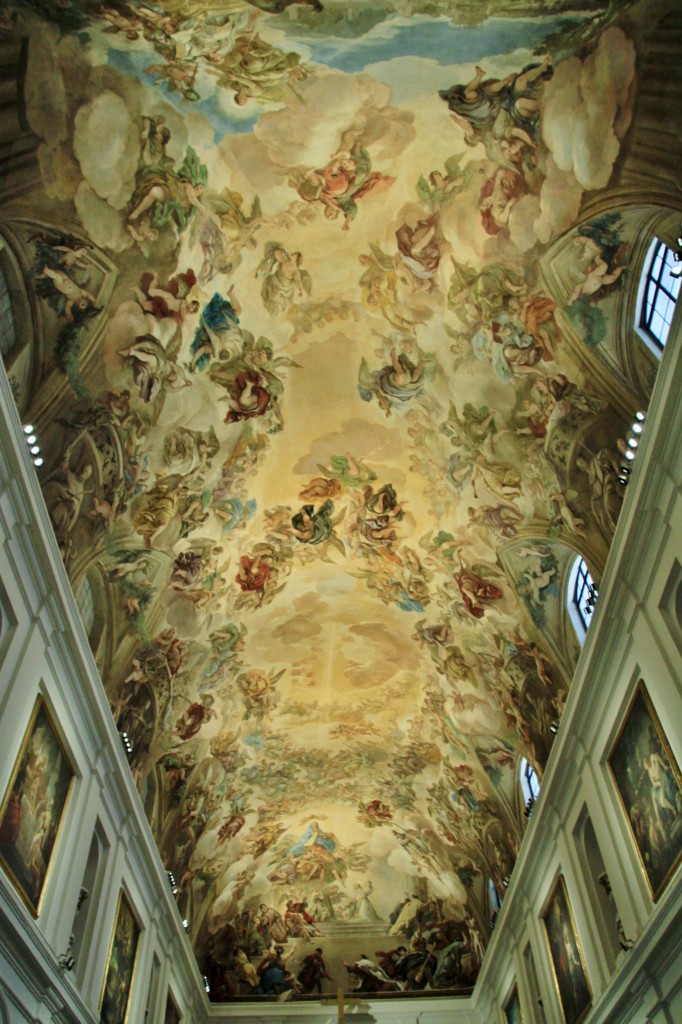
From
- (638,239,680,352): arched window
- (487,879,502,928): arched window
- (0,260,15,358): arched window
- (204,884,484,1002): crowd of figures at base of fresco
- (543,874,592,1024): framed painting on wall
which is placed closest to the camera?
(0,260,15,358): arched window

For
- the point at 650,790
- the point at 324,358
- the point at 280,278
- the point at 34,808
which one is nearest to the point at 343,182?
the point at 280,278

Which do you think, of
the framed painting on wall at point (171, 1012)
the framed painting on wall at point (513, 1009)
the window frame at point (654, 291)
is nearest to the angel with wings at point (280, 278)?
the window frame at point (654, 291)

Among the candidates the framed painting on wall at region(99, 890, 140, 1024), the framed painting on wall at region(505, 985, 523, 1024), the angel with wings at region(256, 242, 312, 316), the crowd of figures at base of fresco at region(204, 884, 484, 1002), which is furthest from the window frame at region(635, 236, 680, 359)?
the crowd of figures at base of fresco at region(204, 884, 484, 1002)

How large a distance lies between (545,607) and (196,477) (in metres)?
6.29

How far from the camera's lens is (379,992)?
2359 centimetres

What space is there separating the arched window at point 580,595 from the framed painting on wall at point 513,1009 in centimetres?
893

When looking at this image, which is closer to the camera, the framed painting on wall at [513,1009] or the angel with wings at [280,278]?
the angel with wings at [280,278]

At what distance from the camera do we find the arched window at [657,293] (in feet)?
35.9

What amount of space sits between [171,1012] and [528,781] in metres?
8.99

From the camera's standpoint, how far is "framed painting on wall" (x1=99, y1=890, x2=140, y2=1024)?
13.7m

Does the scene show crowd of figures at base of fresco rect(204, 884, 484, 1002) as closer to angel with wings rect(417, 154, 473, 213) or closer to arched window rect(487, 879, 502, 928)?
arched window rect(487, 879, 502, 928)

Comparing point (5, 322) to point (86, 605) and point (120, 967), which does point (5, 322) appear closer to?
point (86, 605)

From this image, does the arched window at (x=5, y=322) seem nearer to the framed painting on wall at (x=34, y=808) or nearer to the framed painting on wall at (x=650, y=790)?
the framed painting on wall at (x=34, y=808)

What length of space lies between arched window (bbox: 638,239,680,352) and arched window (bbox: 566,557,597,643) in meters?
4.07
